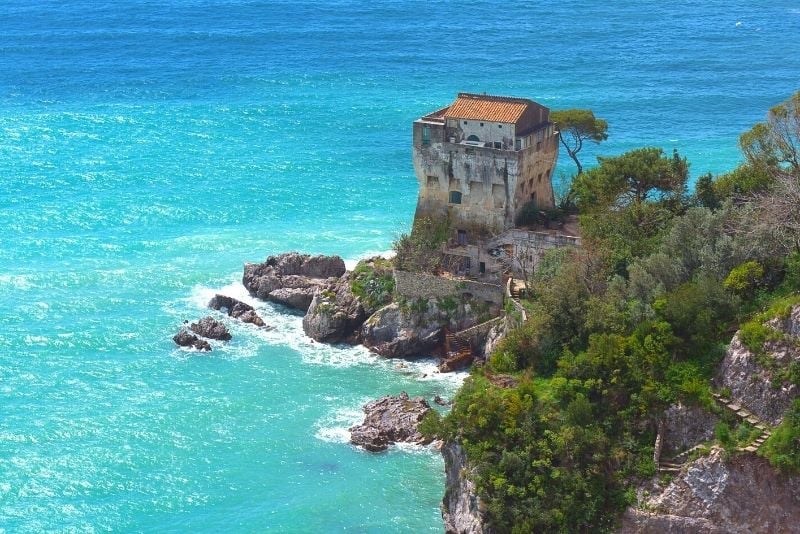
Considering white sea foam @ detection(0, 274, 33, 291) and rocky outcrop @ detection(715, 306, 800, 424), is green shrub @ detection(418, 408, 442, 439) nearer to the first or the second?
rocky outcrop @ detection(715, 306, 800, 424)

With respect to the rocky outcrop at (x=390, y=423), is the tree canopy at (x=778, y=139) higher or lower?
higher

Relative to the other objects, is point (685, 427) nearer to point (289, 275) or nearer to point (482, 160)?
point (482, 160)

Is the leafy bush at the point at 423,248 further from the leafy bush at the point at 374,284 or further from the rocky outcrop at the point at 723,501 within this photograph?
the rocky outcrop at the point at 723,501

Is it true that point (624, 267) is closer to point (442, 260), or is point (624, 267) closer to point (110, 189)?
point (442, 260)

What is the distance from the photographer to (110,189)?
100 metres

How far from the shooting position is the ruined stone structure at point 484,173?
70000 mm

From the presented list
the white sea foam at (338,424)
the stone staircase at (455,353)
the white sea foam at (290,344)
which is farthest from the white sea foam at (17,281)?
the stone staircase at (455,353)

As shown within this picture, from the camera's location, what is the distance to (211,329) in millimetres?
72625

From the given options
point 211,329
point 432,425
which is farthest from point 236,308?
point 432,425

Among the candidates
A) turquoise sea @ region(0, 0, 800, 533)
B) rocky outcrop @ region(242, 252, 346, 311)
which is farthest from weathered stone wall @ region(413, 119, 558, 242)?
turquoise sea @ region(0, 0, 800, 533)

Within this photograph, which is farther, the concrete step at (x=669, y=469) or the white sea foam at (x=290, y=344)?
the white sea foam at (x=290, y=344)

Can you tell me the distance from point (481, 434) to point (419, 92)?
77.3 m

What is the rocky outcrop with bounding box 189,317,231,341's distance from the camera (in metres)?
72.4

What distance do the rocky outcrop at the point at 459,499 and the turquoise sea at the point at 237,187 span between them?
5.94ft
